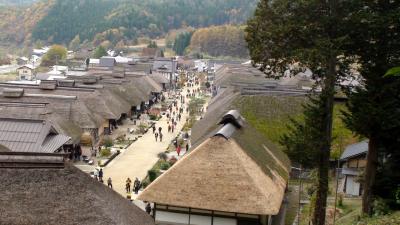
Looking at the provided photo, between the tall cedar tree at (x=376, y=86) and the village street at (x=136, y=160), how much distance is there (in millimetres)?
13884

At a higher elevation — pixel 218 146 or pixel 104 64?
pixel 104 64

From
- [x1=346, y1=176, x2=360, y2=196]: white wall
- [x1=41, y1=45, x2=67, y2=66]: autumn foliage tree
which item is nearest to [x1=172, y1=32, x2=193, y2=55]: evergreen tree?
[x1=41, y1=45, x2=67, y2=66]: autumn foliage tree

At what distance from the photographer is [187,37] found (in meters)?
154

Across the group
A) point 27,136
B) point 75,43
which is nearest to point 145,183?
point 27,136

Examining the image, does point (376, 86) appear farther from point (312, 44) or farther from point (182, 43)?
point (182, 43)

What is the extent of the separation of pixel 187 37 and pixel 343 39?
13960cm

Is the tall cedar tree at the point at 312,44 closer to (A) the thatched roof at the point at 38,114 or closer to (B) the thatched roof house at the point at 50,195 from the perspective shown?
(B) the thatched roof house at the point at 50,195

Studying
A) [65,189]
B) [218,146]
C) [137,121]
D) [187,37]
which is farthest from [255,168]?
[187,37]

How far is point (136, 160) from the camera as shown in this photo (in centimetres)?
3672

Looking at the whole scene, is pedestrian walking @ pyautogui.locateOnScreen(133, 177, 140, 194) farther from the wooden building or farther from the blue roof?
the blue roof

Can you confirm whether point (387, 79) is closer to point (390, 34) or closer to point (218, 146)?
point (390, 34)

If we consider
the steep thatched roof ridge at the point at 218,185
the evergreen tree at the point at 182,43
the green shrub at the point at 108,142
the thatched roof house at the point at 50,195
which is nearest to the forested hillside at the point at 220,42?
the evergreen tree at the point at 182,43

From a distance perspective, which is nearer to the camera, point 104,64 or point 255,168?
point 255,168

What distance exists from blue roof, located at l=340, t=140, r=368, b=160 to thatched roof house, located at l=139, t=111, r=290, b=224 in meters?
9.10
